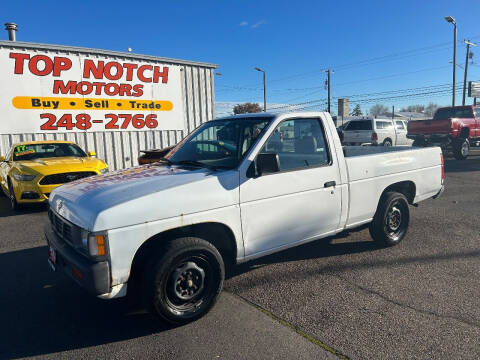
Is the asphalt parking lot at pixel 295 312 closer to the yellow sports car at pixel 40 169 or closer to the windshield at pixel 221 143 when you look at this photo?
the windshield at pixel 221 143

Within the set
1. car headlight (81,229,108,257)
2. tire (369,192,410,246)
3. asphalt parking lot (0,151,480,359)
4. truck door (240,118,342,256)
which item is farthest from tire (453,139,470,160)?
car headlight (81,229,108,257)

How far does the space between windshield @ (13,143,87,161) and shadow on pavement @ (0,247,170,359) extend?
478 centimetres

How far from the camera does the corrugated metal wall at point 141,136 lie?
11312 millimetres

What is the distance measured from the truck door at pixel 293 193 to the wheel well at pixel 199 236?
159 millimetres

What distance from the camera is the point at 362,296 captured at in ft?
11.5

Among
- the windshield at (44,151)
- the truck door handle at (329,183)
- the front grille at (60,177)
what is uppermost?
the windshield at (44,151)

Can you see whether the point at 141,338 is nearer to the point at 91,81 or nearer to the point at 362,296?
the point at 362,296

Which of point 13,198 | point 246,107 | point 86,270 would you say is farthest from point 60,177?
point 246,107

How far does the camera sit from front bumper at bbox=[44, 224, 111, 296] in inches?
103

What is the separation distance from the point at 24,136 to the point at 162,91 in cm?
494

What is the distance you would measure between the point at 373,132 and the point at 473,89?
2081 cm

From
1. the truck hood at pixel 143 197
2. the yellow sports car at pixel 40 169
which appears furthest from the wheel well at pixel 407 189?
the yellow sports car at pixel 40 169

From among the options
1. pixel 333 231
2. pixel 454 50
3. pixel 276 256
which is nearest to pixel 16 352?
pixel 276 256

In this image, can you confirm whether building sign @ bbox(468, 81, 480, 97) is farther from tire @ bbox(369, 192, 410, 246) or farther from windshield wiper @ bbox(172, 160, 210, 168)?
windshield wiper @ bbox(172, 160, 210, 168)
